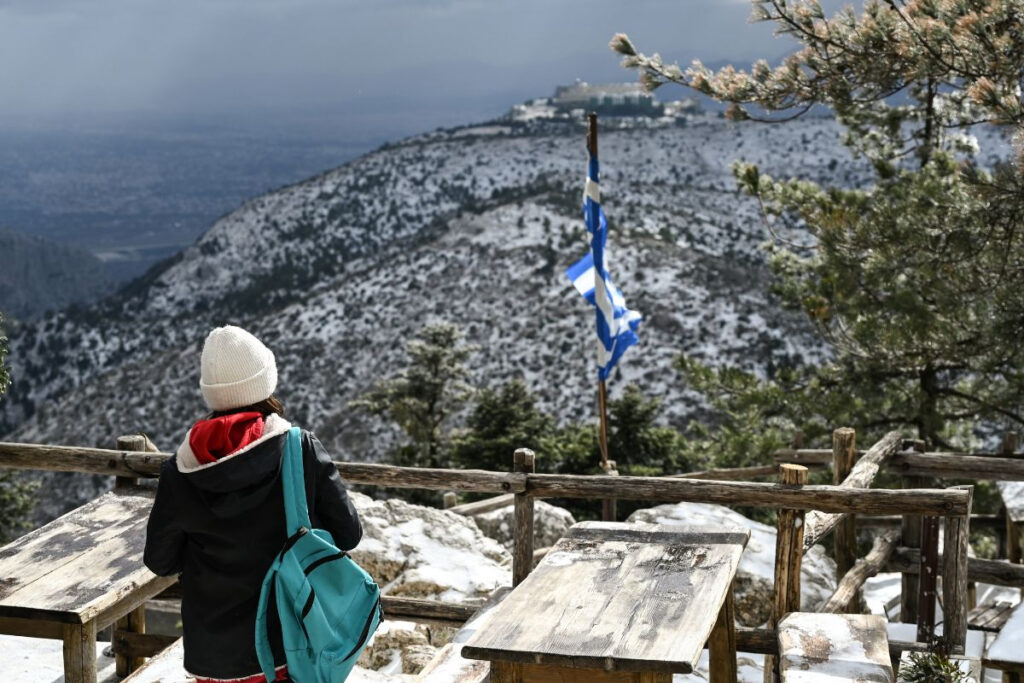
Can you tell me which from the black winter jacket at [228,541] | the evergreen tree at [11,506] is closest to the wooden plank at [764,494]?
the black winter jacket at [228,541]

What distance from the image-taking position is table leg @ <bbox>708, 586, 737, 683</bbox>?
477 cm

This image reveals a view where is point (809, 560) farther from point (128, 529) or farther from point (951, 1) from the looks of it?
point (128, 529)

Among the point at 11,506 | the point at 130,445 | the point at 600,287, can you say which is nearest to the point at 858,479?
the point at 130,445

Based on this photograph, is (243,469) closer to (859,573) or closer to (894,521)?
(859,573)

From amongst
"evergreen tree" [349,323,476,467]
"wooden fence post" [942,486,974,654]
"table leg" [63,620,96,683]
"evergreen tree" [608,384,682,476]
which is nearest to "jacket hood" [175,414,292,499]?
"table leg" [63,620,96,683]

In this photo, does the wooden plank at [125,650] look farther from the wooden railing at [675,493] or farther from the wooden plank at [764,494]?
the wooden plank at [764,494]

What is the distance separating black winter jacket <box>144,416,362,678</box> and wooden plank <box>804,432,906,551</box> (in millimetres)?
2717

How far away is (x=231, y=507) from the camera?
3209 mm

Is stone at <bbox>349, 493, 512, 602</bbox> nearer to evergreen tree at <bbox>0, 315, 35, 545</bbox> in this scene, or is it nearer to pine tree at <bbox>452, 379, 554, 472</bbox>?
pine tree at <bbox>452, 379, 554, 472</bbox>

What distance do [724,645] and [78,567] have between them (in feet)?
8.86

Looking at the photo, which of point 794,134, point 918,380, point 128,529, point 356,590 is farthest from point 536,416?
point 794,134

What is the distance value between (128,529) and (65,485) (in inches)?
2553

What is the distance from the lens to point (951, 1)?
8016 mm

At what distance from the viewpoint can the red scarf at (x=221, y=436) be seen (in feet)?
10.4
